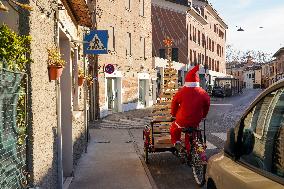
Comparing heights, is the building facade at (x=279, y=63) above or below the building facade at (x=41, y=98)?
above

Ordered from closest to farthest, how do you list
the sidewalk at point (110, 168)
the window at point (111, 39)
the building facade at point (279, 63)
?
the sidewalk at point (110, 168) < the window at point (111, 39) < the building facade at point (279, 63)

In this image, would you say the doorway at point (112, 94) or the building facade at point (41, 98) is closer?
the building facade at point (41, 98)

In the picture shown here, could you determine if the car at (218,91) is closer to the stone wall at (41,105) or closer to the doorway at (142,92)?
the doorway at (142,92)

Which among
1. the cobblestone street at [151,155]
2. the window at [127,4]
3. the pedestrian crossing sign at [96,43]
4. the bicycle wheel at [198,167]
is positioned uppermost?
the window at [127,4]

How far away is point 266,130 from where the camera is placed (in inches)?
130

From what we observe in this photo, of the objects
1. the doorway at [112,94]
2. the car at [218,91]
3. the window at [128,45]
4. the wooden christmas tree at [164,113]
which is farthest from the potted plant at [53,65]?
the car at [218,91]

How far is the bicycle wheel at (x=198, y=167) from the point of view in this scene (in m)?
7.66

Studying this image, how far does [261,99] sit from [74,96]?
7.95m

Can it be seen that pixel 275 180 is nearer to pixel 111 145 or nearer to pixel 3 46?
pixel 3 46

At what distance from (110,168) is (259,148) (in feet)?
22.2

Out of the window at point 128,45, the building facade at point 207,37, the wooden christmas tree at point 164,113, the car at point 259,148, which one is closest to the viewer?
the car at point 259,148

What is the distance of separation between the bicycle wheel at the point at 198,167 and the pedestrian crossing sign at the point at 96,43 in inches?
191

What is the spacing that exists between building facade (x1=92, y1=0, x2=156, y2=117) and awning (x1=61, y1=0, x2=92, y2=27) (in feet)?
46.1

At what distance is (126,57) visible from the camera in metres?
30.5
